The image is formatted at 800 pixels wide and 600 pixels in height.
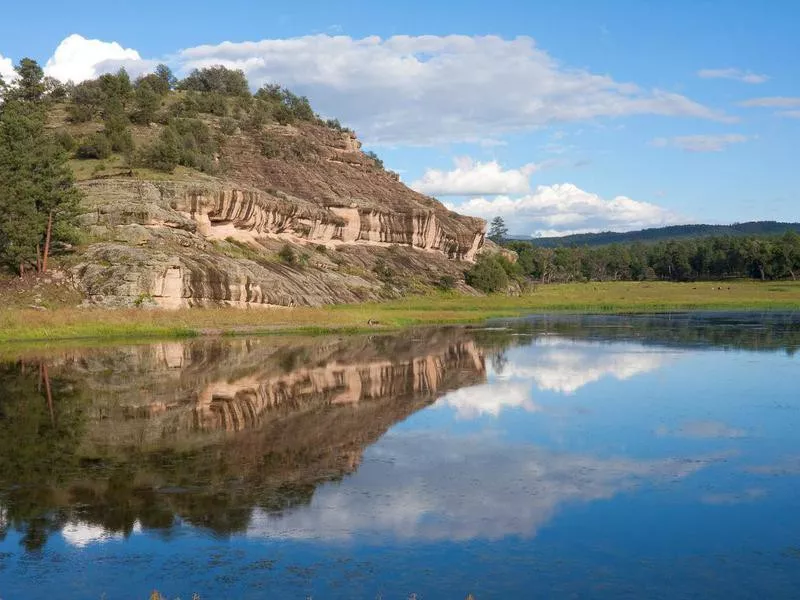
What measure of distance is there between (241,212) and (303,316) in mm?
18429

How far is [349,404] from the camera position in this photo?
997 inches

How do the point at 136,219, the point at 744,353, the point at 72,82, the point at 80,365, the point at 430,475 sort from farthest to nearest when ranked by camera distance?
1. the point at 72,82
2. the point at 136,219
3. the point at 744,353
4. the point at 80,365
5. the point at 430,475

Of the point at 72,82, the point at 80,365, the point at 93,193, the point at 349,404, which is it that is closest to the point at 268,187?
the point at 93,193

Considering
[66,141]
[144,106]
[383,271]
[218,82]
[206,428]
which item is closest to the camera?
[206,428]

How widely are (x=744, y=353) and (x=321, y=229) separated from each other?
50.9 metres

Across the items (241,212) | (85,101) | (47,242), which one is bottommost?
(47,242)

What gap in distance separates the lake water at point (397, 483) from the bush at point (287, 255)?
39149 millimetres

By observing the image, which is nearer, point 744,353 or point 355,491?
point 355,491

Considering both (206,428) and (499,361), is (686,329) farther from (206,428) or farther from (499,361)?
(206,428)

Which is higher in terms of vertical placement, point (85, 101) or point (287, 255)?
point (85, 101)

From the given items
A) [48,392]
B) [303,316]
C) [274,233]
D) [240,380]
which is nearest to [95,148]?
[274,233]

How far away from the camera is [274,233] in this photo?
3027 inches

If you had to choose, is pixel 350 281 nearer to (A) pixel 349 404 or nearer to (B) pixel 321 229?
(B) pixel 321 229

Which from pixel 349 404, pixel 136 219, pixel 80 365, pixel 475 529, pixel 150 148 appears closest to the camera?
pixel 475 529
